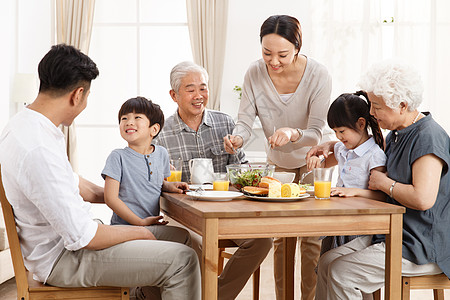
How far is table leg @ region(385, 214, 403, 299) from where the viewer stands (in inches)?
71.6

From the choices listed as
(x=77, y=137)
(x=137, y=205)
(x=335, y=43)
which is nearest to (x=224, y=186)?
(x=137, y=205)

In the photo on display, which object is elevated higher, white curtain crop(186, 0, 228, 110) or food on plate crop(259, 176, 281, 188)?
white curtain crop(186, 0, 228, 110)

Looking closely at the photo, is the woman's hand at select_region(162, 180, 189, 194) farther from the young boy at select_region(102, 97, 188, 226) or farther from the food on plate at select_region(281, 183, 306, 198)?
the food on plate at select_region(281, 183, 306, 198)

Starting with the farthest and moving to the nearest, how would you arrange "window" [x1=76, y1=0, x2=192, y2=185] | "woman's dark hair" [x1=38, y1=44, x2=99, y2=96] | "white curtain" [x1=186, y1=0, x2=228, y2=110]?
"window" [x1=76, y1=0, x2=192, y2=185], "white curtain" [x1=186, y1=0, x2=228, y2=110], "woman's dark hair" [x1=38, y1=44, x2=99, y2=96]

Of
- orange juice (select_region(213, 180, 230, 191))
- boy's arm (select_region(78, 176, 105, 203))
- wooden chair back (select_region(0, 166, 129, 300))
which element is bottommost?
wooden chair back (select_region(0, 166, 129, 300))

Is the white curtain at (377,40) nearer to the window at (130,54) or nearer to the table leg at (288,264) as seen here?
the window at (130,54)

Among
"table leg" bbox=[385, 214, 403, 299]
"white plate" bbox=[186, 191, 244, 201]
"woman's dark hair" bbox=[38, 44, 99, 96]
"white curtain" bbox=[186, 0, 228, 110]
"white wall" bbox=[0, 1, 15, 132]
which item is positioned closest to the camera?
"woman's dark hair" bbox=[38, 44, 99, 96]

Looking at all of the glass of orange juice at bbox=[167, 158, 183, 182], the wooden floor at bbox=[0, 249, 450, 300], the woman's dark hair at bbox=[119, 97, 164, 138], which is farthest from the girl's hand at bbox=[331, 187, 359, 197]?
the wooden floor at bbox=[0, 249, 450, 300]

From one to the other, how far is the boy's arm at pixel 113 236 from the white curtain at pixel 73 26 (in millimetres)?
4041

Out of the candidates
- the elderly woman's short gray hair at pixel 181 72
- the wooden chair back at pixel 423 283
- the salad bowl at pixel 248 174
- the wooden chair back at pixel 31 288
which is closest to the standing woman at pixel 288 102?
the elderly woman's short gray hair at pixel 181 72

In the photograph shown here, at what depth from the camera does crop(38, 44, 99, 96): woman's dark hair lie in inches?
67.7

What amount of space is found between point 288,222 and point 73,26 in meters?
4.68

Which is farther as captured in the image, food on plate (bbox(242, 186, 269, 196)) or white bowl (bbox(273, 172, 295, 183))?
white bowl (bbox(273, 172, 295, 183))

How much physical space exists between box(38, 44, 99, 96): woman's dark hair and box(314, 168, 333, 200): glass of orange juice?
919 mm
